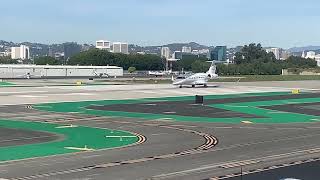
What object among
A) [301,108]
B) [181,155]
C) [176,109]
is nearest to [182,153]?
[181,155]

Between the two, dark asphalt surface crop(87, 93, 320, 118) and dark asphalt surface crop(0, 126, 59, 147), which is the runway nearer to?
dark asphalt surface crop(0, 126, 59, 147)

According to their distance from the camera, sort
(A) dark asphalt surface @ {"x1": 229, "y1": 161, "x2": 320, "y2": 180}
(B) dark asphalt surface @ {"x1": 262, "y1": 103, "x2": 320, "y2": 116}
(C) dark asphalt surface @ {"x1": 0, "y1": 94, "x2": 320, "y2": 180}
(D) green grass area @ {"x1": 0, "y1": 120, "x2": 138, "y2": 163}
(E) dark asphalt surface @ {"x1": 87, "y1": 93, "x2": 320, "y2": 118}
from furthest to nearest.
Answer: (B) dark asphalt surface @ {"x1": 262, "y1": 103, "x2": 320, "y2": 116} → (E) dark asphalt surface @ {"x1": 87, "y1": 93, "x2": 320, "y2": 118} → (D) green grass area @ {"x1": 0, "y1": 120, "x2": 138, "y2": 163} → (C) dark asphalt surface @ {"x1": 0, "y1": 94, "x2": 320, "y2": 180} → (A) dark asphalt surface @ {"x1": 229, "y1": 161, "x2": 320, "y2": 180}

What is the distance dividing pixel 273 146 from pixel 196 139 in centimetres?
502

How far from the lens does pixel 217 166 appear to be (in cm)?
2319

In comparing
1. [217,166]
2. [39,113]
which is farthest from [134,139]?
[39,113]

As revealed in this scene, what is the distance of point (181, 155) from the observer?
26.3 meters

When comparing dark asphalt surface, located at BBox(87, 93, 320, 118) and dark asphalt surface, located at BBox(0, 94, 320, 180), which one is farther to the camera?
dark asphalt surface, located at BBox(87, 93, 320, 118)

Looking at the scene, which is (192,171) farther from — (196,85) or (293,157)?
(196,85)

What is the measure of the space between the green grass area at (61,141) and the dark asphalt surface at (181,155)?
4.69 feet

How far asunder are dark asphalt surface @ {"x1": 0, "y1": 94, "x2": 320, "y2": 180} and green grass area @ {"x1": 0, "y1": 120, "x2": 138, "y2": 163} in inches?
56.3

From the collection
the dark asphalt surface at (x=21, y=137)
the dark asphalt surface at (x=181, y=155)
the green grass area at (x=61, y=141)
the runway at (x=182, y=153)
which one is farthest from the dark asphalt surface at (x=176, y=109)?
the dark asphalt surface at (x=21, y=137)

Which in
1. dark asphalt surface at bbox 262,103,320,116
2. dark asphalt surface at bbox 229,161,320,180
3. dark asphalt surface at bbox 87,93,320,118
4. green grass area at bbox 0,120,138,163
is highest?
dark asphalt surface at bbox 229,161,320,180

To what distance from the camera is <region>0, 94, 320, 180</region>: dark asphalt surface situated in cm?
2145

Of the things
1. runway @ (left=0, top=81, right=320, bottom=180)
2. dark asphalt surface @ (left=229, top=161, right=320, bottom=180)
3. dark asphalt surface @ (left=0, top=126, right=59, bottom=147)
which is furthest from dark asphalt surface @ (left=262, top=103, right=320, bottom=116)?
dark asphalt surface @ (left=229, top=161, right=320, bottom=180)
